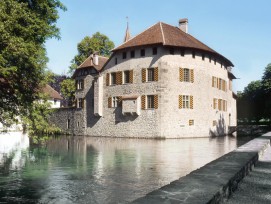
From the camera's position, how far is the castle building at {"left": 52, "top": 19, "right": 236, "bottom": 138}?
1291 inches

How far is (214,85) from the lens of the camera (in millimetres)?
37062

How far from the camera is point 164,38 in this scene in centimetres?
3294

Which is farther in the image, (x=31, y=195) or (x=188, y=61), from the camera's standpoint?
(x=188, y=61)

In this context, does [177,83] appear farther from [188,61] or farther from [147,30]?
[147,30]

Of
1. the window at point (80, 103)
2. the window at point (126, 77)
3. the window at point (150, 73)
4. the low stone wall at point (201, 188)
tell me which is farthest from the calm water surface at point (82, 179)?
the window at point (80, 103)

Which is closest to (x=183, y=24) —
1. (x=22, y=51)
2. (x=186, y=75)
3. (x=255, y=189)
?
(x=186, y=75)

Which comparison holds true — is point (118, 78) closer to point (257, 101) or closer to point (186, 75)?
point (186, 75)

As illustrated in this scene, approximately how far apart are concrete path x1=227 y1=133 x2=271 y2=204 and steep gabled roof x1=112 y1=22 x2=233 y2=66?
25.1 meters

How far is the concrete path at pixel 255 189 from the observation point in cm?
543

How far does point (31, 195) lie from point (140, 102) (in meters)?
26.0

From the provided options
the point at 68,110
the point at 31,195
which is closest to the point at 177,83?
the point at 68,110

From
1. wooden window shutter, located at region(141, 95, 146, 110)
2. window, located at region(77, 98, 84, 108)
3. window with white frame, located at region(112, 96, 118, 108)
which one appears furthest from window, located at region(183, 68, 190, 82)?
window, located at region(77, 98, 84, 108)

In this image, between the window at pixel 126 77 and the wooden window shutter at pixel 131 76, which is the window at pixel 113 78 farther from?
the wooden window shutter at pixel 131 76

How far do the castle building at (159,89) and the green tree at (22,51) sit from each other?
1705 cm
